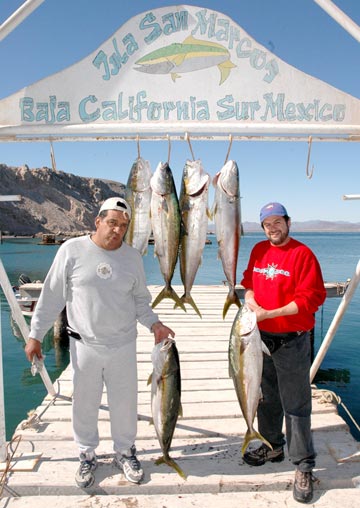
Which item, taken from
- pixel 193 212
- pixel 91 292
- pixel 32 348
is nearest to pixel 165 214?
pixel 193 212

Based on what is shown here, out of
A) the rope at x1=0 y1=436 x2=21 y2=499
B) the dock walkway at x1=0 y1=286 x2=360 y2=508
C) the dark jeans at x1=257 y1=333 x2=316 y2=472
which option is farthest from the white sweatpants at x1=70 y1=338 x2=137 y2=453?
the dark jeans at x1=257 y1=333 x2=316 y2=472

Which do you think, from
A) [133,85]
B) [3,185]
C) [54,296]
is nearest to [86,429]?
[54,296]

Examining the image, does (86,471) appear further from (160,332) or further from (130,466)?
(160,332)

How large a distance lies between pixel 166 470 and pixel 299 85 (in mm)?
3336

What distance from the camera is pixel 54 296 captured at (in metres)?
3.27

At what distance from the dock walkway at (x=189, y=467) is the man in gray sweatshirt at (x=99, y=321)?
16 cm

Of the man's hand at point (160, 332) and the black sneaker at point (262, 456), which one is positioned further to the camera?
the black sneaker at point (262, 456)

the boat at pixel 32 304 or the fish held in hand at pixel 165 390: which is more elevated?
the fish held in hand at pixel 165 390

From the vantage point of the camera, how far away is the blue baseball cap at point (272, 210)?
321 cm

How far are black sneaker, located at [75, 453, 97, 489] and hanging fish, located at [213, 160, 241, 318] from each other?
1.83 metres

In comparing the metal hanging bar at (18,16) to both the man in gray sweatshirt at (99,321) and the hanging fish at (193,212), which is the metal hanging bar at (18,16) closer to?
the man in gray sweatshirt at (99,321)

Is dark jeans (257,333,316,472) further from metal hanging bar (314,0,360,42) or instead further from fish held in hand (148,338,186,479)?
metal hanging bar (314,0,360,42)

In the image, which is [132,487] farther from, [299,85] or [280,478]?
[299,85]

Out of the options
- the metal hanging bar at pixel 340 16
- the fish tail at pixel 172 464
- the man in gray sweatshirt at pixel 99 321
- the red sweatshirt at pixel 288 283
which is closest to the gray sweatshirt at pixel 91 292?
the man in gray sweatshirt at pixel 99 321
